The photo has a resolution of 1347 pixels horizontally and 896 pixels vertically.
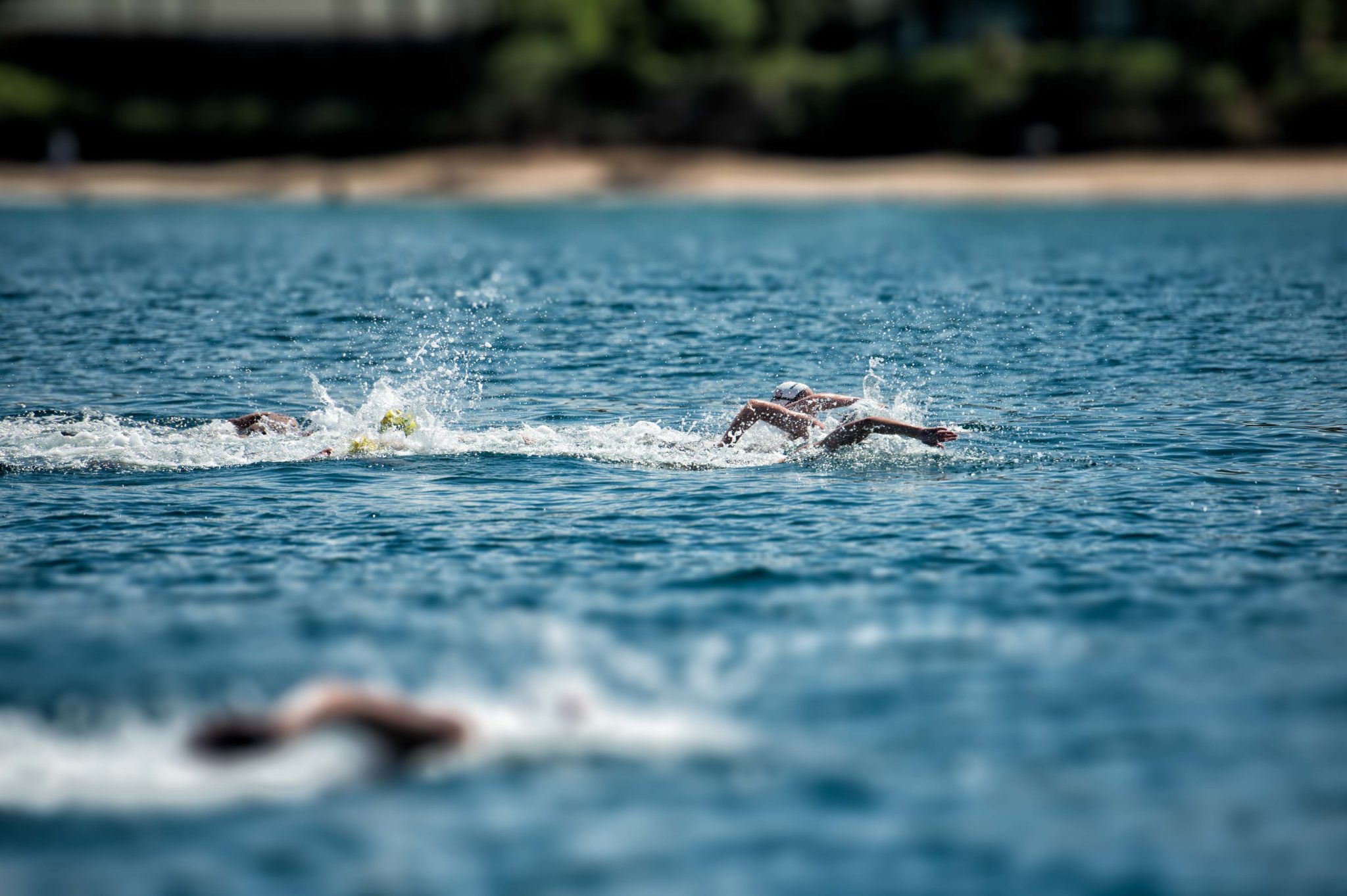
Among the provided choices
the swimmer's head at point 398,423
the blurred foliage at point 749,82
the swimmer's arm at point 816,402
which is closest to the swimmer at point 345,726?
the swimmer's head at point 398,423

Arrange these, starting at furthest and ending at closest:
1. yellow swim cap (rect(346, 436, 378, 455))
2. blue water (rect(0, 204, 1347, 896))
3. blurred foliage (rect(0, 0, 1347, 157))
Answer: blurred foliage (rect(0, 0, 1347, 157)) → yellow swim cap (rect(346, 436, 378, 455)) → blue water (rect(0, 204, 1347, 896))

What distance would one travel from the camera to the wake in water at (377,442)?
16.4 metres

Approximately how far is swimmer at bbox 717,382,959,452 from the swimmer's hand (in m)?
0.27

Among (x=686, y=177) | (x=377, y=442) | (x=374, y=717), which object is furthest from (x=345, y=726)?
(x=686, y=177)

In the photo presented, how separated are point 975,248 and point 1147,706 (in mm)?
34628

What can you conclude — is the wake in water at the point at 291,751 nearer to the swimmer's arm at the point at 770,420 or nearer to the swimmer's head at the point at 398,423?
the swimmer's arm at the point at 770,420

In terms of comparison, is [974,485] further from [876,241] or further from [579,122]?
[579,122]

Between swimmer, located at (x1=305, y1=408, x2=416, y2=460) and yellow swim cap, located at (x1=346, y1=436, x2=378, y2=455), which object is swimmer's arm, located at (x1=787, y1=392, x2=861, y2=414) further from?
yellow swim cap, located at (x1=346, y1=436, x2=378, y2=455)

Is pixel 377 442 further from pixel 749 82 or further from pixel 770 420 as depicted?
pixel 749 82

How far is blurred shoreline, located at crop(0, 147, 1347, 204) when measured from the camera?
63781 mm

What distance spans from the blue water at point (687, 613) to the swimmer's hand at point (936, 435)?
0.38m

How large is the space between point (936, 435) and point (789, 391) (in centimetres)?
208

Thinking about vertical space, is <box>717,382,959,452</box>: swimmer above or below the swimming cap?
below

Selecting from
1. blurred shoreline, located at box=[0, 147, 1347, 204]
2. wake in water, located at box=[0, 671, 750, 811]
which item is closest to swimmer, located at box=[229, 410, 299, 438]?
wake in water, located at box=[0, 671, 750, 811]
